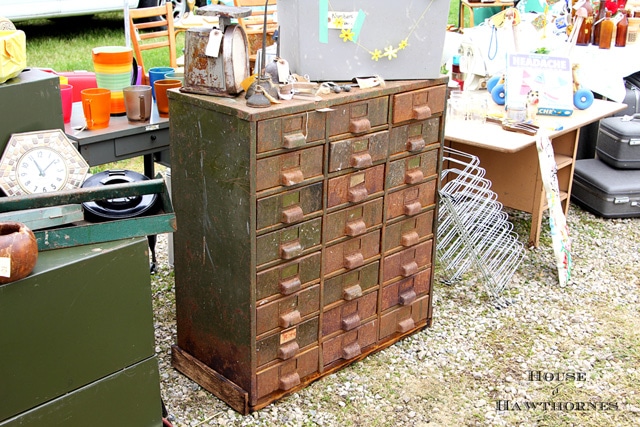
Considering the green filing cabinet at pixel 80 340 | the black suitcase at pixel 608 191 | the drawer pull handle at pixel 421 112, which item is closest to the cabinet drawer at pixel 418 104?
the drawer pull handle at pixel 421 112

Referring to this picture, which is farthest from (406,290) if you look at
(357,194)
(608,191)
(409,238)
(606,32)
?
(606,32)

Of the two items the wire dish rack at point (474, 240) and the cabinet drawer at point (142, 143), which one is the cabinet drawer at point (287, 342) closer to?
the wire dish rack at point (474, 240)

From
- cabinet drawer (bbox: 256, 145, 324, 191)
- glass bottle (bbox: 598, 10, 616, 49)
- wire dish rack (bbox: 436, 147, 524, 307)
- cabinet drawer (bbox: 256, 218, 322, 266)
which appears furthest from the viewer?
glass bottle (bbox: 598, 10, 616, 49)

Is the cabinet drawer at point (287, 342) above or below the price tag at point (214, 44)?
below

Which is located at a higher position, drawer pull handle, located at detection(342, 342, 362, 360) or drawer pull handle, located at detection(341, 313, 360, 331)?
drawer pull handle, located at detection(341, 313, 360, 331)

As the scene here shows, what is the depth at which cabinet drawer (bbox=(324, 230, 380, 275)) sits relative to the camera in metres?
3.31

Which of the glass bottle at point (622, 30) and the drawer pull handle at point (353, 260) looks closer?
the drawer pull handle at point (353, 260)

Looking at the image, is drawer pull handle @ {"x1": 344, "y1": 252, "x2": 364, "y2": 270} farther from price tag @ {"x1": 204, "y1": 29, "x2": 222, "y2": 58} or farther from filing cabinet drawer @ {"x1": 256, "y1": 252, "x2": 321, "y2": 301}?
price tag @ {"x1": 204, "y1": 29, "x2": 222, "y2": 58}

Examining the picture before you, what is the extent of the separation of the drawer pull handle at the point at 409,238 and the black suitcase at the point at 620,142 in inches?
103

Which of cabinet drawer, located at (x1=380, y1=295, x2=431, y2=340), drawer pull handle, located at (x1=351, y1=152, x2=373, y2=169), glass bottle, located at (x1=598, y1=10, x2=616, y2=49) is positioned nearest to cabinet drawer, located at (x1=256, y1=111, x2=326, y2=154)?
drawer pull handle, located at (x1=351, y1=152, x2=373, y2=169)

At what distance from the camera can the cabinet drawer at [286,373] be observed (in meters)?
3.18

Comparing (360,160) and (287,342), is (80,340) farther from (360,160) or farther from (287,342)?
(360,160)

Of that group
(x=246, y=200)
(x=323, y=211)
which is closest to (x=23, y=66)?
(x=246, y=200)

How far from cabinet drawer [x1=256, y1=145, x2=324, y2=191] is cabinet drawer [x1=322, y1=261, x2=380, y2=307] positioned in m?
0.55
